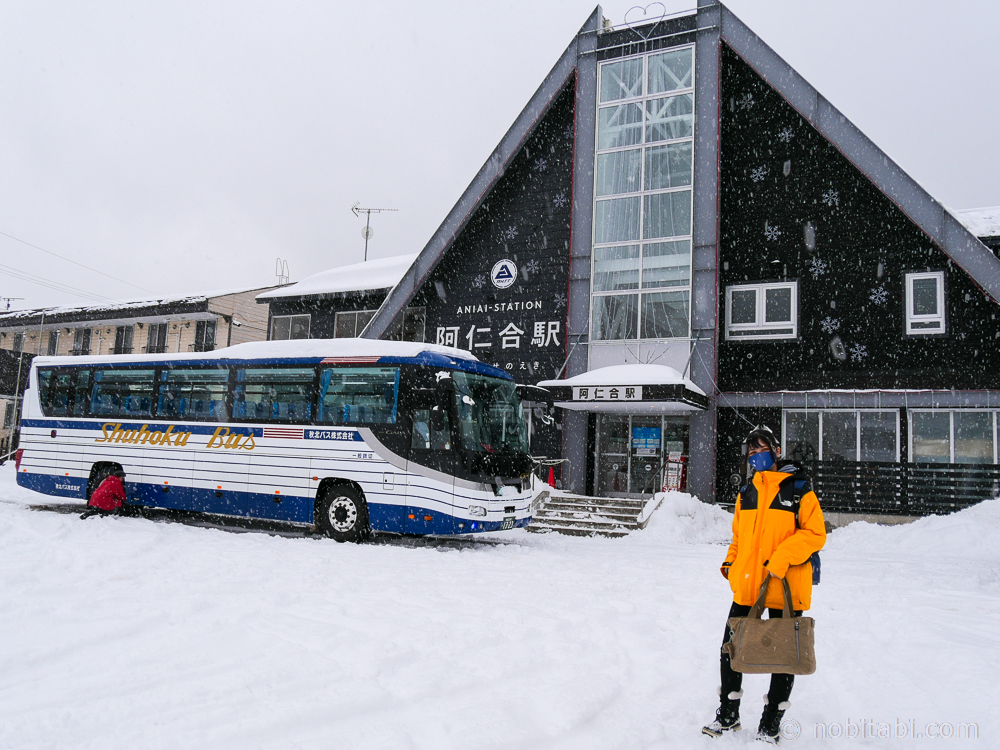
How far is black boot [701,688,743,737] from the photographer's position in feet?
14.5

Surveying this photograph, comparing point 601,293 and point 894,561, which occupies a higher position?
point 601,293

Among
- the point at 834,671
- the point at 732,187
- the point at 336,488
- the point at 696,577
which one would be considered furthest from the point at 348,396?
the point at 732,187

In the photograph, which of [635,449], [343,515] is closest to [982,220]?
[635,449]

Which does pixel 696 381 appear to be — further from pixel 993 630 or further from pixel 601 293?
pixel 993 630

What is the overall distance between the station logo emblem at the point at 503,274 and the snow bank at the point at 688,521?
750 cm

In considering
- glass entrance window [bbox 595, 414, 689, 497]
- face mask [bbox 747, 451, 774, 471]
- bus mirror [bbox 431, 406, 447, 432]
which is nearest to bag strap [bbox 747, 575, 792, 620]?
face mask [bbox 747, 451, 774, 471]

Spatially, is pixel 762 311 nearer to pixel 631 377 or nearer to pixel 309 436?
pixel 631 377

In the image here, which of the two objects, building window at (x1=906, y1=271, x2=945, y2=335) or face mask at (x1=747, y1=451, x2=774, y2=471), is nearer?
face mask at (x1=747, y1=451, x2=774, y2=471)

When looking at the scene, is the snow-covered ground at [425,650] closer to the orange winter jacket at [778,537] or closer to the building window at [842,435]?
the orange winter jacket at [778,537]

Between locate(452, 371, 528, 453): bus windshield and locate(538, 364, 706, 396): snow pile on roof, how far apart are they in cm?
354

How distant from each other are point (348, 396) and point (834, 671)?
9107mm

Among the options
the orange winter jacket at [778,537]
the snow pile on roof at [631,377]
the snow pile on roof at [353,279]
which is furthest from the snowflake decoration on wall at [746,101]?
the orange winter jacket at [778,537]

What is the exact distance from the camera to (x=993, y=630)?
7492 millimetres

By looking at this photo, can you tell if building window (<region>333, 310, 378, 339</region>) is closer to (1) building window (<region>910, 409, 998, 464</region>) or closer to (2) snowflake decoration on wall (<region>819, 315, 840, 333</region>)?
(2) snowflake decoration on wall (<region>819, 315, 840, 333</region>)
